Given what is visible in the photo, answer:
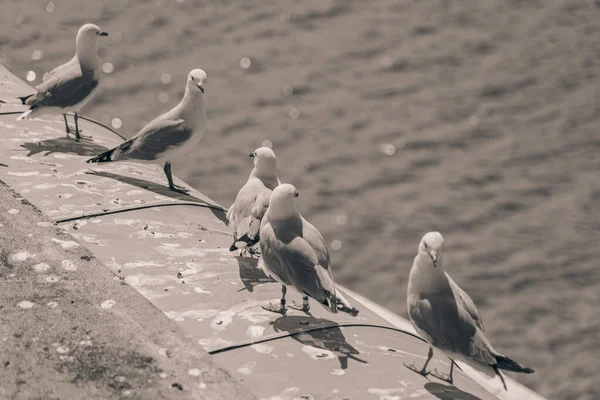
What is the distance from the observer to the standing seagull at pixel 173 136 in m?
11.4

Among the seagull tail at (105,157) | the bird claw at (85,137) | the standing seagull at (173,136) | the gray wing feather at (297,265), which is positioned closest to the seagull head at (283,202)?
the gray wing feather at (297,265)

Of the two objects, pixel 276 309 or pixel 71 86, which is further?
pixel 71 86

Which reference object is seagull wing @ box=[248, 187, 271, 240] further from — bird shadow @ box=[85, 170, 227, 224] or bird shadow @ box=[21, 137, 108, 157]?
bird shadow @ box=[21, 137, 108, 157]

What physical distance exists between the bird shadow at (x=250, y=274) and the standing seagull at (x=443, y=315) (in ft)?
5.75

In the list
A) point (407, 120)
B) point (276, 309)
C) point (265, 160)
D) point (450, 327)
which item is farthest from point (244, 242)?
point (407, 120)

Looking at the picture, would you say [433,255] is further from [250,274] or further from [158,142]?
[158,142]

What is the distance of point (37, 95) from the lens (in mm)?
12133

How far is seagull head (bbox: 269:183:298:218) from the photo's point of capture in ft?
28.0

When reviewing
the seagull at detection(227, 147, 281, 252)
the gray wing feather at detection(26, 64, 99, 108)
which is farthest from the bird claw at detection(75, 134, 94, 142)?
the seagull at detection(227, 147, 281, 252)

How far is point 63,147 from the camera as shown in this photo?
12273 mm

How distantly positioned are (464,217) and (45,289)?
1108 centimetres

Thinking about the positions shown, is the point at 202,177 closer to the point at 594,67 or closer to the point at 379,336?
the point at 594,67

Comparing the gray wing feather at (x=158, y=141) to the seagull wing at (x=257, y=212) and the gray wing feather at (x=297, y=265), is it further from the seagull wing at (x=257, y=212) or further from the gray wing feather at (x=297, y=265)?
the gray wing feather at (x=297, y=265)

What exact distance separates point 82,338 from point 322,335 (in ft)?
6.54
